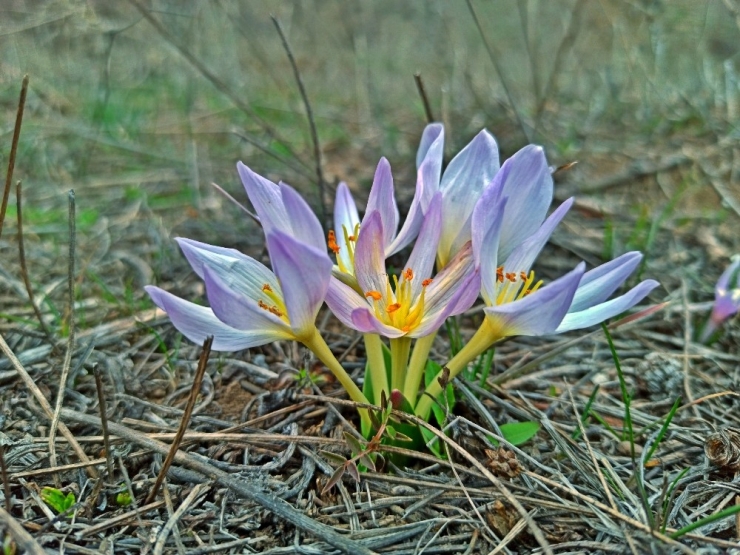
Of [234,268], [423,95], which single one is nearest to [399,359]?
[234,268]

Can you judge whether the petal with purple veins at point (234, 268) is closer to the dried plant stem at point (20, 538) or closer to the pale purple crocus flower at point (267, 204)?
the pale purple crocus flower at point (267, 204)

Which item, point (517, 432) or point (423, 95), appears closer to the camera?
point (517, 432)

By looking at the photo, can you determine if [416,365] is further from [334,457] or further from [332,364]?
[334,457]

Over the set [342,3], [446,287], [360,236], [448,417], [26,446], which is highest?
[342,3]

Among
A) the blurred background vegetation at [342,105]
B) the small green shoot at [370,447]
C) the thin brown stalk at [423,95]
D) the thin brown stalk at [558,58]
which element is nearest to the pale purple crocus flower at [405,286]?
the small green shoot at [370,447]

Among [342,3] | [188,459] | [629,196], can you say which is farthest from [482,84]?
[188,459]

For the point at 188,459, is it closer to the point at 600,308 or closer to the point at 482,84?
the point at 600,308

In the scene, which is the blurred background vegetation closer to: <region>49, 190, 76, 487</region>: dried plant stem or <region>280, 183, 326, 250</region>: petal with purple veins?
<region>49, 190, 76, 487</region>: dried plant stem
